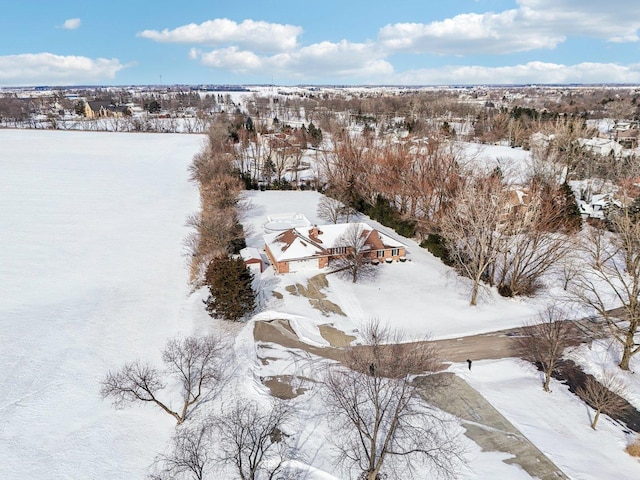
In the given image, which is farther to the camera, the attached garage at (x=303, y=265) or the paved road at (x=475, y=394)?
the attached garage at (x=303, y=265)

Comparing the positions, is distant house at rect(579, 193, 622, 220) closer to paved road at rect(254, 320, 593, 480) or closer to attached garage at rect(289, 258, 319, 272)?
paved road at rect(254, 320, 593, 480)

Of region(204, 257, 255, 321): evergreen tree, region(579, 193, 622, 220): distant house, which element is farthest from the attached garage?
region(579, 193, 622, 220): distant house

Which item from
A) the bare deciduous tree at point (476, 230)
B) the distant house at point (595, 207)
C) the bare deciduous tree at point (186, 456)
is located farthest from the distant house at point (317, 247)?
the distant house at point (595, 207)

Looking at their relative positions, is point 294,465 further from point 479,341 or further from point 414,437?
point 479,341

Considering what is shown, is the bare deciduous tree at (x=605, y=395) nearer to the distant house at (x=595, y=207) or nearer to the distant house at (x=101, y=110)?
the distant house at (x=595, y=207)

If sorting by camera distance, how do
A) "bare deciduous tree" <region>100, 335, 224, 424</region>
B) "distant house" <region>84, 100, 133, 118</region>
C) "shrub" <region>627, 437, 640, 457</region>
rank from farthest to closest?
"distant house" <region>84, 100, 133, 118</region> → "bare deciduous tree" <region>100, 335, 224, 424</region> → "shrub" <region>627, 437, 640, 457</region>
